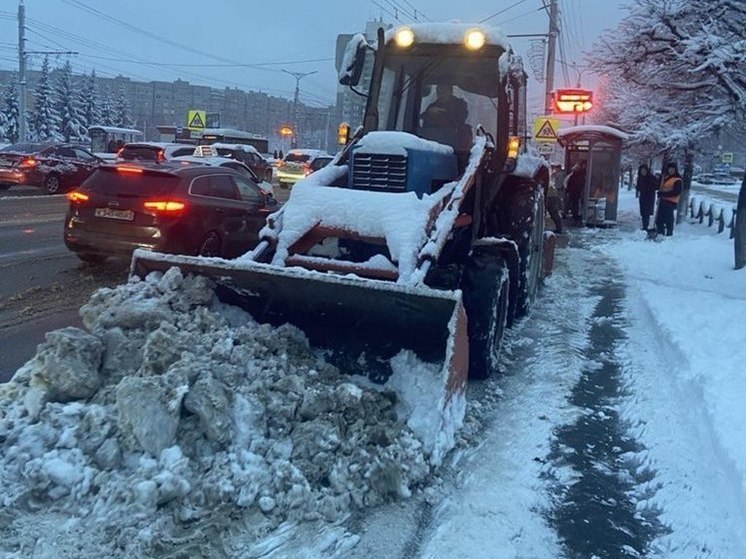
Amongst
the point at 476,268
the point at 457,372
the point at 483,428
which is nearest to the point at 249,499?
the point at 457,372

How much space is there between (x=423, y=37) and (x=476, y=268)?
8.19 ft

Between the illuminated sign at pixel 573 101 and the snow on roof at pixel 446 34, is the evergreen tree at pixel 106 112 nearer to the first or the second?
the illuminated sign at pixel 573 101

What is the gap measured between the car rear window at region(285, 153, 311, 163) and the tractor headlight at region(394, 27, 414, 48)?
29.6m

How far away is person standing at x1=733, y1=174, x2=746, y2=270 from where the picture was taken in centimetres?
1211

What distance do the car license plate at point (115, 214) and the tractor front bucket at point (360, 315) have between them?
3986 millimetres

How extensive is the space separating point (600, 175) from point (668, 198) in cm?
443

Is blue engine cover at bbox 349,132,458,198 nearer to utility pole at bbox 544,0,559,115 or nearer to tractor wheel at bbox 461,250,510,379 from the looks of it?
tractor wheel at bbox 461,250,510,379

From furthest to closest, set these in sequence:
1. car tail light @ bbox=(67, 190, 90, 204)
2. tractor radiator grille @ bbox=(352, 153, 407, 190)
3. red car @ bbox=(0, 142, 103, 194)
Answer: red car @ bbox=(0, 142, 103, 194), car tail light @ bbox=(67, 190, 90, 204), tractor radiator grille @ bbox=(352, 153, 407, 190)

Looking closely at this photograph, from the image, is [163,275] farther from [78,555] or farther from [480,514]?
[480,514]

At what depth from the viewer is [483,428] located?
5184mm

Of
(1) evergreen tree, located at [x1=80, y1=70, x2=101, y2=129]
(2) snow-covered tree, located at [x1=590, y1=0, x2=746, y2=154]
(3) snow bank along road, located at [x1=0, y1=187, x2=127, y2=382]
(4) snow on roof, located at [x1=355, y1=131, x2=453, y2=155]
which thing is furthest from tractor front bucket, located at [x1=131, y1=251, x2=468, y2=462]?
(1) evergreen tree, located at [x1=80, y1=70, x2=101, y2=129]

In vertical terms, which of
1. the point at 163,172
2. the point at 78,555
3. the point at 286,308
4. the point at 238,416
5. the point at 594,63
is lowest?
the point at 78,555

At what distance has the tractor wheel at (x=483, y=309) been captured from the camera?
6012mm

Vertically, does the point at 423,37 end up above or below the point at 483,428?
above
